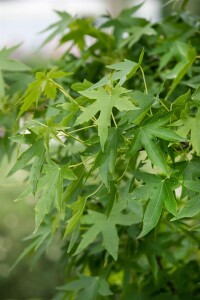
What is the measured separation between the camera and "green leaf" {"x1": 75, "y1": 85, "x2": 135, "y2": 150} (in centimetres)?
117

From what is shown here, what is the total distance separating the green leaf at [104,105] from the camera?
1.17 meters

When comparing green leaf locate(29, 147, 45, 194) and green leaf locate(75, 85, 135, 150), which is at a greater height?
green leaf locate(75, 85, 135, 150)

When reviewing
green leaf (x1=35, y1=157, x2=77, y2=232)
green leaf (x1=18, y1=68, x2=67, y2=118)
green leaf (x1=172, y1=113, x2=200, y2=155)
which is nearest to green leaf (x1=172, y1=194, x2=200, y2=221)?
green leaf (x1=172, y1=113, x2=200, y2=155)

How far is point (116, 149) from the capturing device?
4.01 ft

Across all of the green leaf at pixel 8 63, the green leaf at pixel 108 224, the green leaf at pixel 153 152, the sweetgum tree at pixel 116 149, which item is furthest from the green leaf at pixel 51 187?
the green leaf at pixel 8 63

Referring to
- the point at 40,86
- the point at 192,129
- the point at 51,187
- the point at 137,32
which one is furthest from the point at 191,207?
the point at 137,32

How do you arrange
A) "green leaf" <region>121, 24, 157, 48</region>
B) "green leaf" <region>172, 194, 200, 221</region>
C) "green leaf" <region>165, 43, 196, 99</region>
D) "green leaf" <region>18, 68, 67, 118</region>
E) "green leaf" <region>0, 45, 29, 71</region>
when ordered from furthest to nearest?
"green leaf" <region>121, 24, 157, 48</region> → "green leaf" <region>0, 45, 29, 71</region> → "green leaf" <region>165, 43, 196, 99</region> → "green leaf" <region>18, 68, 67, 118</region> → "green leaf" <region>172, 194, 200, 221</region>

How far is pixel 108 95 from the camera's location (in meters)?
1.21

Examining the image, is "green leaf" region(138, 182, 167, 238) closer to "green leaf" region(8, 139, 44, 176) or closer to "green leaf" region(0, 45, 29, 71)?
"green leaf" region(8, 139, 44, 176)

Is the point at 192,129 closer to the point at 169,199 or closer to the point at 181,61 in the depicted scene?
the point at 169,199

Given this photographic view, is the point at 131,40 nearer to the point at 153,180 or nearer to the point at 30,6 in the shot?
the point at 153,180

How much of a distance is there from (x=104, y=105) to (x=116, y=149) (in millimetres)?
86

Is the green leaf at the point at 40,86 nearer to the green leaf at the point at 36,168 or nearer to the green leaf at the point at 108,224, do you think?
the green leaf at the point at 36,168

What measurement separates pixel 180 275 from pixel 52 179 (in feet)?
2.42
